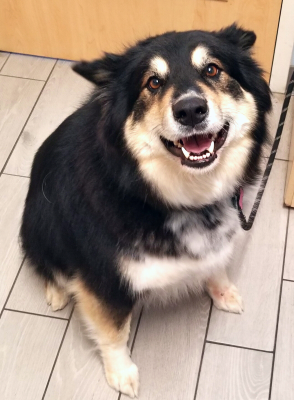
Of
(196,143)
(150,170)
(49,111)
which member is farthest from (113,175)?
(49,111)

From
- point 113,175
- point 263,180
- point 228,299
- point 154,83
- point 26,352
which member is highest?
point 154,83

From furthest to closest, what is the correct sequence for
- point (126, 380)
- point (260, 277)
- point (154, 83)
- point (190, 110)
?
point (260, 277) < point (126, 380) < point (154, 83) < point (190, 110)

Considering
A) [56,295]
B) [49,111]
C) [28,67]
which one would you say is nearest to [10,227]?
[56,295]

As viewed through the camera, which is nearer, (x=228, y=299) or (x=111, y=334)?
(x=111, y=334)

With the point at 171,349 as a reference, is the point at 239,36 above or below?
above

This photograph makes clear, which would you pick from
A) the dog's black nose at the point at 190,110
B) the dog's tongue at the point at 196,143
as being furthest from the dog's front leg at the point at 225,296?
the dog's black nose at the point at 190,110

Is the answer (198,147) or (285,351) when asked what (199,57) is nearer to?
(198,147)

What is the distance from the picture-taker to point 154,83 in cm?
127

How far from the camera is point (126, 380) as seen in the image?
160 cm

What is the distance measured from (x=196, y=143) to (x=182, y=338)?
0.71m

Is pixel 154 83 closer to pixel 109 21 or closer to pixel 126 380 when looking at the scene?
pixel 126 380

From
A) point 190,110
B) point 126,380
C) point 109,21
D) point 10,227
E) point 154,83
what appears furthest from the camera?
point 109,21

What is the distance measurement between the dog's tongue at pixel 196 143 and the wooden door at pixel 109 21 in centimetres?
→ 100

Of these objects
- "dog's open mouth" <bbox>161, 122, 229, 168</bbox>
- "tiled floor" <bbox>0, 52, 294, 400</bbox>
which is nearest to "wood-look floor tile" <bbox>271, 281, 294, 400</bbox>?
"tiled floor" <bbox>0, 52, 294, 400</bbox>
